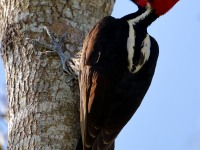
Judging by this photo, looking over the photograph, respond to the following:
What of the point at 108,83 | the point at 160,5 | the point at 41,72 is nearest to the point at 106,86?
the point at 108,83

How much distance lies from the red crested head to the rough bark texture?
27 cm

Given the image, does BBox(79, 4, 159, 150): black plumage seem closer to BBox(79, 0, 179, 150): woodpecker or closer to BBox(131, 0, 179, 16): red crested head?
BBox(79, 0, 179, 150): woodpecker

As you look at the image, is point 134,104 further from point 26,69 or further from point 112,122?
point 26,69

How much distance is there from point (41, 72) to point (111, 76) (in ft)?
1.49

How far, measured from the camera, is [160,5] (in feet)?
14.2

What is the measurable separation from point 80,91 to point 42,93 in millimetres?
238

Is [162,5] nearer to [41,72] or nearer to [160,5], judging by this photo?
[160,5]

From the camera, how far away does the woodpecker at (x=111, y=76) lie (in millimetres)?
3797

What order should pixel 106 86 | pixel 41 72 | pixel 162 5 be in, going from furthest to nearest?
pixel 162 5
pixel 41 72
pixel 106 86

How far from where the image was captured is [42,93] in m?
3.89

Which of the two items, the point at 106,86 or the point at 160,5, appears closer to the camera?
the point at 106,86

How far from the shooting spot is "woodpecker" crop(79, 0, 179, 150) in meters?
3.80

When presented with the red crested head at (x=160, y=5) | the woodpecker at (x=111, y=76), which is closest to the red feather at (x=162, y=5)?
the red crested head at (x=160, y=5)

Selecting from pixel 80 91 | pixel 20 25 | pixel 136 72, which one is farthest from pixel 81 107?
pixel 20 25
